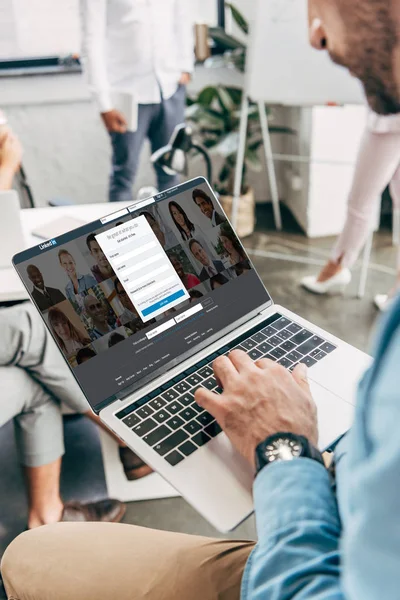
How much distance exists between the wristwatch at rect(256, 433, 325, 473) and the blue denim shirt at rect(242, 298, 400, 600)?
0.05 ft

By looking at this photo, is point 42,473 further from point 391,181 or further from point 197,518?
point 391,181

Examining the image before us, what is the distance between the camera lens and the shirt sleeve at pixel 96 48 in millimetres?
2502

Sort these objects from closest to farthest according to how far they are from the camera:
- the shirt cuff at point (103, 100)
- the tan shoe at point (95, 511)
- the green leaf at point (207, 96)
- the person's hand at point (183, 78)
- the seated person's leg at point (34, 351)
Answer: the seated person's leg at point (34, 351) < the tan shoe at point (95, 511) < the shirt cuff at point (103, 100) < the person's hand at point (183, 78) < the green leaf at point (207, 96)

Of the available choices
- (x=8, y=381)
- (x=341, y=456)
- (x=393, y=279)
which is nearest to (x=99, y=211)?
(x=8, y=381)

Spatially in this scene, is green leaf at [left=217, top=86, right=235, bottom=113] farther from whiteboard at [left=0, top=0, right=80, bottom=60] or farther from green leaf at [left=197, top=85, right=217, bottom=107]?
whiteboard at [left=0, top=0, right=80, bottom=60]

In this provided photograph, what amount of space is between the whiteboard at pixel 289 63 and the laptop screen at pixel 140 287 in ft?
5.20

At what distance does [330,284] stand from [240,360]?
5.92 ft

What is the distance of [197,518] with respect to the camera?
154cm

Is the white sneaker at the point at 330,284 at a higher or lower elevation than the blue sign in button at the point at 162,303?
lower

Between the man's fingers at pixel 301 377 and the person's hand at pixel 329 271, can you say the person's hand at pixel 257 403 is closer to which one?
the man's fingers at pixel 301 377

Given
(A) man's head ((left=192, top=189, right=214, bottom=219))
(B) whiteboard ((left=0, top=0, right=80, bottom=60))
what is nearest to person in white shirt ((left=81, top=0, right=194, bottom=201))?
(B) whiteboard ((left=0, top=0, right=80, bottom=60))

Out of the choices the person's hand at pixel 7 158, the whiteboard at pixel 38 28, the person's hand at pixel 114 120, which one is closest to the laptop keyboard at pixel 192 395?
the person's hand at pixel 7 158

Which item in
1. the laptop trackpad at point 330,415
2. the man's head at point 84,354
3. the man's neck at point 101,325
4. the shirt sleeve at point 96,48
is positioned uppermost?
the shirt sleeve at point 96,48

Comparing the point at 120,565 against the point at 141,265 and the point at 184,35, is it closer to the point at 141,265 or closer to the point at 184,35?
the point at 141,265
